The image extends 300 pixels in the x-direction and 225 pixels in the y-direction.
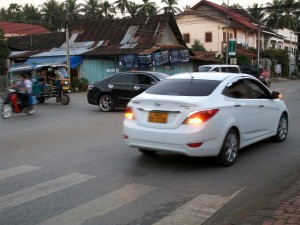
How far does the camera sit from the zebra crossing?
476cm

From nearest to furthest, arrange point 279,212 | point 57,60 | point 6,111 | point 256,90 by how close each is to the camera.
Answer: point 279,212 < point 256,90 < point 6,111 < point 57,60

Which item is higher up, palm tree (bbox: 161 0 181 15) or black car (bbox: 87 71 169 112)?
palm tree (bbox: 161 0 181 15)

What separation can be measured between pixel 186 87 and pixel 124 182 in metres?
2.18

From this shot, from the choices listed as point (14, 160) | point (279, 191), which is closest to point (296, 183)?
point (279, 191)

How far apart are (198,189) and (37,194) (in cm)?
213

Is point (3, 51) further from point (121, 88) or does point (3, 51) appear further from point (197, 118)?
point (197, 118)

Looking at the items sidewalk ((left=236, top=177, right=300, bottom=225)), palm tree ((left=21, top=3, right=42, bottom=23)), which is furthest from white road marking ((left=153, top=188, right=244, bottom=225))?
palm tree ((left=21, top=3, right=42, bottom=23))

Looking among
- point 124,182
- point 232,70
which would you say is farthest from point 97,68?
point 124,182

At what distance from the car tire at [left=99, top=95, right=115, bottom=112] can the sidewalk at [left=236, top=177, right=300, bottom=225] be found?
1072 cm

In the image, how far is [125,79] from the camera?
15.7m

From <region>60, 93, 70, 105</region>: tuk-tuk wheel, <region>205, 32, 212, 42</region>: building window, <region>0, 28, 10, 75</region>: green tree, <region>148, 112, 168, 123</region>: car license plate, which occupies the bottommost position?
<region>60, 93, 70, 105</region>: tuk-tuk wheel

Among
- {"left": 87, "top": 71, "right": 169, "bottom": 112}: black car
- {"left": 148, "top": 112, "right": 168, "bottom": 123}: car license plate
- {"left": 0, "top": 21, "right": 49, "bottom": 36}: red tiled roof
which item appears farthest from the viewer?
{"left": 0, "top": 21, "right": 49, "bottom": 36}: red tiled roof

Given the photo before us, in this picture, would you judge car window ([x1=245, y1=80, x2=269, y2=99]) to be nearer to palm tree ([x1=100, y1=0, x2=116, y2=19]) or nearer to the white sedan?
the white sedan

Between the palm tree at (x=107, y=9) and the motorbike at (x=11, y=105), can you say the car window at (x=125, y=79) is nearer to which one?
the motorbike at (x=11, y=105)
